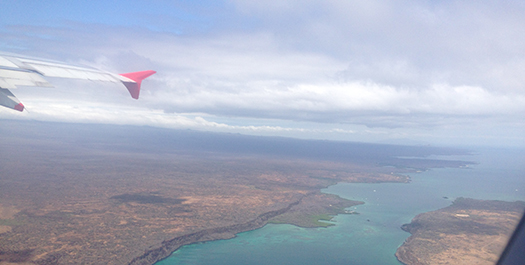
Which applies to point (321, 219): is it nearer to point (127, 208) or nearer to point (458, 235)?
point (458, 235)

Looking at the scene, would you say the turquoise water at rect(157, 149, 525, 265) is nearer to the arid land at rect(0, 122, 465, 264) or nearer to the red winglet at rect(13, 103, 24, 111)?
the arid land at rect(0, 122, 465, 264)

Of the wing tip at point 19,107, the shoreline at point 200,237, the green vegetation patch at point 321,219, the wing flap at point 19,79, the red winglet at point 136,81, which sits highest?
the red winglet at point 136,81

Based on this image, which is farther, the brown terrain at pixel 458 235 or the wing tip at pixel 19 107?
the brown terrain at pixel 458 235

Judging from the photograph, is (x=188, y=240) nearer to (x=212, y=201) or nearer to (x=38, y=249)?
(x=38, y=249)

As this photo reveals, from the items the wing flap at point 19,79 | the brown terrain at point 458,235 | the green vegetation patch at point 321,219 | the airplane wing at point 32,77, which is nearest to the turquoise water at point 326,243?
the green vegetation patch at point 321,219

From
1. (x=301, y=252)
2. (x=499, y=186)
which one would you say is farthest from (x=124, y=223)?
(x=499, y=186)

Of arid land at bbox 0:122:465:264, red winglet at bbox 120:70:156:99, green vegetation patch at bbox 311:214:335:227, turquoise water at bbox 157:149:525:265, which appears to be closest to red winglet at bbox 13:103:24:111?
red winglet at bbox 120:70:156:99

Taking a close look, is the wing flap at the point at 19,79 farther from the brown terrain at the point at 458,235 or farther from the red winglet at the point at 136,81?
the brown terrain at the point at 458,235
